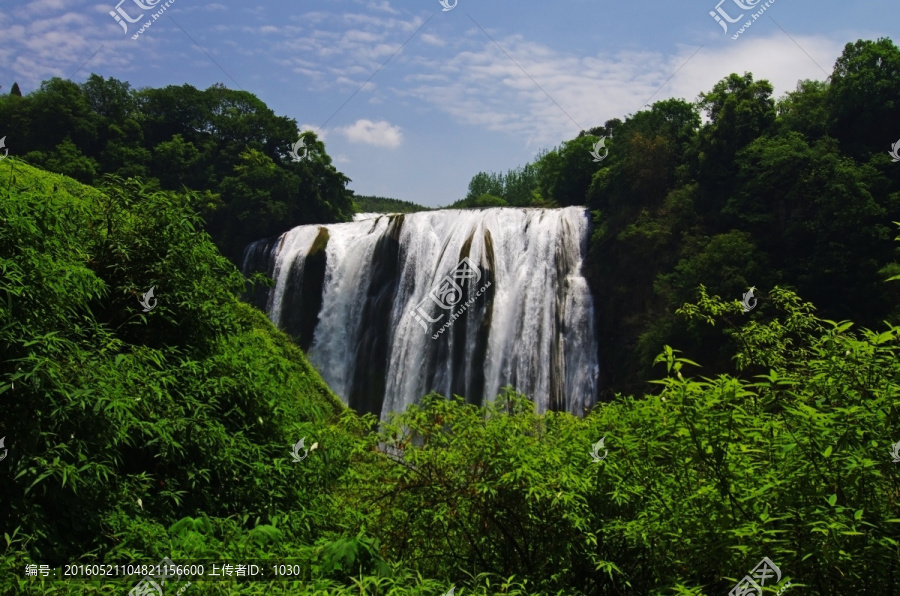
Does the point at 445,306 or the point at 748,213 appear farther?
the point at 445,306

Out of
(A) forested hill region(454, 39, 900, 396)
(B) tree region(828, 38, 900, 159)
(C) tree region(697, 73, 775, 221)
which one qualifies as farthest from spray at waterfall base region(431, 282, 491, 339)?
(B) tree region(828, 38, 900, 159)

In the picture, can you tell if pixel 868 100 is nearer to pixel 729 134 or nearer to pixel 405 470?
pixel 729 134

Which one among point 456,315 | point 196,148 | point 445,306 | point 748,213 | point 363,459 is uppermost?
point 196,148

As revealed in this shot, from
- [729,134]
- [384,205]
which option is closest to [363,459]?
[729,134]

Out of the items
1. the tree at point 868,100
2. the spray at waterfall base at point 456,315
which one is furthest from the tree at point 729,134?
the spray at waterfall base at point 456,315

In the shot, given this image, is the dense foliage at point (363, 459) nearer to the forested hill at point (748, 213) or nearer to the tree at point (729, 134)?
the forested hill at point (748, 213)

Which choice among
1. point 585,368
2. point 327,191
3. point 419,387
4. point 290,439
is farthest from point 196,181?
point 290,439
